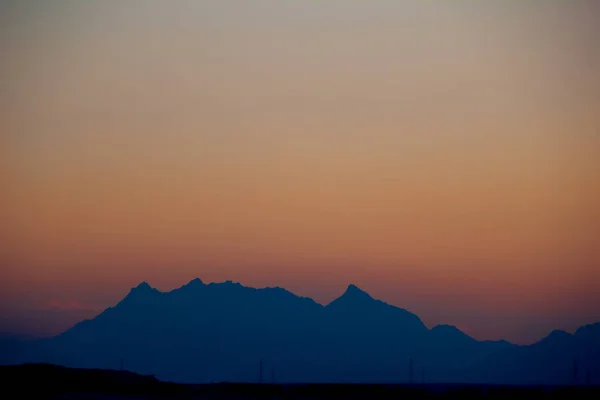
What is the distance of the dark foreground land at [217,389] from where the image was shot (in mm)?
71250

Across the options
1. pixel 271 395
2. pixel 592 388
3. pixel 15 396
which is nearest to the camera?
pixel 15 396

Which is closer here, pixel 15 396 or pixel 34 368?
pixel 15 396

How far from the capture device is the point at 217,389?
75375mm

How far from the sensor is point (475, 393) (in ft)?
247

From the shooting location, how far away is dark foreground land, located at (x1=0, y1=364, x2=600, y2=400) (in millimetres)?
71250

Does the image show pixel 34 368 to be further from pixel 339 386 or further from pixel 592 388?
pixel 592 388

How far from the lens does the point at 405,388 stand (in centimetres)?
7688

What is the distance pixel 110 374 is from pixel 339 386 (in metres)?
18.7

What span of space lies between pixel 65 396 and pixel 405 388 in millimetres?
27394

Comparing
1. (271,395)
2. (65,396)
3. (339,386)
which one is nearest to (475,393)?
(339,386)

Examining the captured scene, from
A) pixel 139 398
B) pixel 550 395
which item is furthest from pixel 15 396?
pixel 550 395

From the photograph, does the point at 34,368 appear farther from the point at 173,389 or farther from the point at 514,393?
the point at 514,393

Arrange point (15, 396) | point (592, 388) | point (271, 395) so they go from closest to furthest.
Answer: point (15, 396), point (271, 395), point (592, 388)

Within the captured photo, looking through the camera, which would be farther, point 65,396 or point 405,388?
point 405,388
